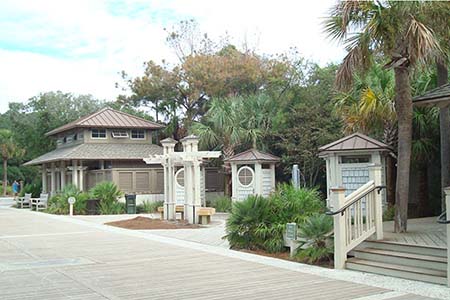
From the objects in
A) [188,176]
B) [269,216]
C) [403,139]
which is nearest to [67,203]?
[188,176]

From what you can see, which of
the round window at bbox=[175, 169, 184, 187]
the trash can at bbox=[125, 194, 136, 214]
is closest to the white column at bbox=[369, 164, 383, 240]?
the round window at bbox=[175, 169, 184, 187]

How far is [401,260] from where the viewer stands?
9344 mm

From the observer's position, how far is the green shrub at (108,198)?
87.5 ft

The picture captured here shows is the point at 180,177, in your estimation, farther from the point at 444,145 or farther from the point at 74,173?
the point at 444,145

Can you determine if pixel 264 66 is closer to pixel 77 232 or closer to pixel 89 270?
pixel 77 232

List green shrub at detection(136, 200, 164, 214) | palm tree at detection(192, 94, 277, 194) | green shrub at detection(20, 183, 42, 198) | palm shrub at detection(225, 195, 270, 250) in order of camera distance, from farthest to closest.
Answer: green shrub at detection(20, 183, 42, 198) → green shrub at detection(136, 200, 164, 214) → palm tree at detection(192, 94, 277, 194) → palm shrub at detection(225, 195, 270, 250)

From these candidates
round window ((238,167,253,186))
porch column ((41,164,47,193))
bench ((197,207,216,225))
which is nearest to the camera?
bench ((197,207,216,225))

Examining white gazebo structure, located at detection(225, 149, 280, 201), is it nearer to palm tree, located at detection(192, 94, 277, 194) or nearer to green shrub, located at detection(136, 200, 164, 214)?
palm tree, located at detection(192, 94, 277, 194)

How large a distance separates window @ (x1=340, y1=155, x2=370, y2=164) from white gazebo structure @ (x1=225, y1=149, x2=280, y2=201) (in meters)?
6.30

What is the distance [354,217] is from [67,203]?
20.1 meters

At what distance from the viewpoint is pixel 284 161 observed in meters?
25.2

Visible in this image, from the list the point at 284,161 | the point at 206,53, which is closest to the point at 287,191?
the point at 284,161

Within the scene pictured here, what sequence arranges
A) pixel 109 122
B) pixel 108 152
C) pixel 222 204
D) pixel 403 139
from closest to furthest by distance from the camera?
pixel 403 139 < pixel 222 204 < pixel 108 152 < pixel 109 122

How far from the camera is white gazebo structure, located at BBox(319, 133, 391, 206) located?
15617 millimetres
